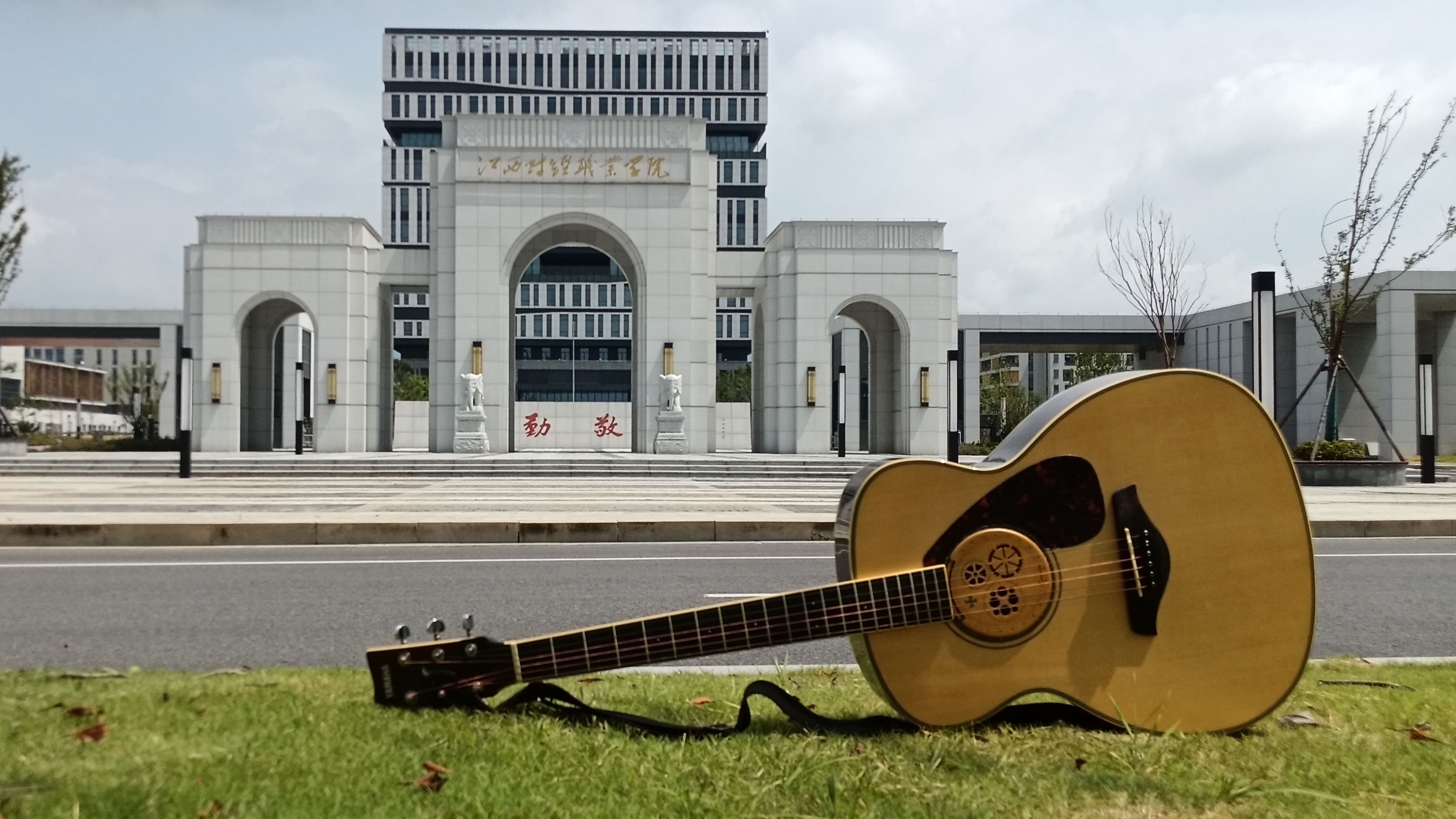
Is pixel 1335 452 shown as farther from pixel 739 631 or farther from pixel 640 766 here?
pixel 640 766

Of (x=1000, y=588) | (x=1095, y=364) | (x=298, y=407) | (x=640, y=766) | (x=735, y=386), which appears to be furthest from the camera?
(x=735, y=386)

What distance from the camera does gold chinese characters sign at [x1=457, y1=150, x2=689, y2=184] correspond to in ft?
109

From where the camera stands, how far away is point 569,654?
3363 millimetres

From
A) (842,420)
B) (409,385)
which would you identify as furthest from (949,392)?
(409,385)

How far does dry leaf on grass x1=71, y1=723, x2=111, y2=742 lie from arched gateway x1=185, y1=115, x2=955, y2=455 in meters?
29.5

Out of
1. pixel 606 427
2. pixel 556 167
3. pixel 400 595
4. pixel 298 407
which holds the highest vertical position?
pixel 556 167

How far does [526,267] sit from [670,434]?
7.05 m

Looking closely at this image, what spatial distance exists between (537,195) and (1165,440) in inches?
1228

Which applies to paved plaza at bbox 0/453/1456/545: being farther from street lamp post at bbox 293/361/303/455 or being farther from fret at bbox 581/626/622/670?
fret at bbox 581/626/622/670

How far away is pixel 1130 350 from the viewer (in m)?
52.3

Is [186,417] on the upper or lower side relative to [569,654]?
upper

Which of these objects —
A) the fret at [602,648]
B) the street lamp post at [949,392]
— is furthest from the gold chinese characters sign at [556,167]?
the fret at [602,648]

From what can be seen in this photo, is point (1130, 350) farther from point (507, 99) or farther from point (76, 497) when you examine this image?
point (507, 99)

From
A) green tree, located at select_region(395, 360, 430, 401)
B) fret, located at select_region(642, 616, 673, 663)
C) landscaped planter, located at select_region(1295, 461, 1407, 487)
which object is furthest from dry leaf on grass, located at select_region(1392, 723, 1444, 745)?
green tree, located at select_region(395, 360, 430, 401)
